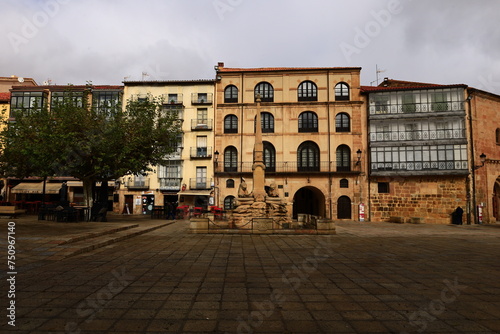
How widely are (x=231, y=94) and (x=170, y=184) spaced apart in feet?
37.7

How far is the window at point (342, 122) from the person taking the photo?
31.0 metres

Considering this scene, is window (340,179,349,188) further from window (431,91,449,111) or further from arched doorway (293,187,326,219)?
window (431,91,449,111)

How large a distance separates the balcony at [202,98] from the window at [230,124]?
2.65 m

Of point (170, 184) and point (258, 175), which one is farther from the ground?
point (258, 175)

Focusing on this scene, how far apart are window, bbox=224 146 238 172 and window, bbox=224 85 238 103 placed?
502cm

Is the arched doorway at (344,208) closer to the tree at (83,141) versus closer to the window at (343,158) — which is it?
the window at (343,158)

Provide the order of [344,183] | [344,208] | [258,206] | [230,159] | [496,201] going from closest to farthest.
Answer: [258,206] < [344,208] < [344,183] < [496,201] < [230,159]

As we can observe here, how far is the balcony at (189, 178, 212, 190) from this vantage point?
3188 cm

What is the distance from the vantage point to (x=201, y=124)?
107 ft

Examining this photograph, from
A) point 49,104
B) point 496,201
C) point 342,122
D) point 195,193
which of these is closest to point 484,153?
point 496,201

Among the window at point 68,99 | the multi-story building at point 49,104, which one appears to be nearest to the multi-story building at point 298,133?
the multi-story building at point 49,104

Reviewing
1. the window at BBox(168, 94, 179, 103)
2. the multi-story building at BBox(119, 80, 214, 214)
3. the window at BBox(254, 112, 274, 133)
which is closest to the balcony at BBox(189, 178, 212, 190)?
the multi-story building at BBox(119, 80, 214, 214)

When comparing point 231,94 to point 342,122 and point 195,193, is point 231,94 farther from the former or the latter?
point 342,122

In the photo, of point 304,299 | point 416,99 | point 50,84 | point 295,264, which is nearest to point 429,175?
point 416,99
